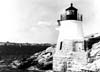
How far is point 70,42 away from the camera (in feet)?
96.1

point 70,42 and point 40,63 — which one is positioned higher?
point 70,42

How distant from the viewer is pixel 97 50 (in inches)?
1081

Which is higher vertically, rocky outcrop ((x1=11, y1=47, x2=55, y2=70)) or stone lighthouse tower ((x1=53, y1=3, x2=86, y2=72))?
stone lighthouse tower ((x1=53, y1=3, x2=86, y2=72))

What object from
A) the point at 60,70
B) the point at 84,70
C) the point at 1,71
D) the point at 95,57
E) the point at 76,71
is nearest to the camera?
the point at 84,70

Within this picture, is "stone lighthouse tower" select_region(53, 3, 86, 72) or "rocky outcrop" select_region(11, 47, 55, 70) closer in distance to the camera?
"stone lighthouse tower" select_region(53, 3, 86, 72)

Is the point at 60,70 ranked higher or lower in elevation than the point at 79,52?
lower

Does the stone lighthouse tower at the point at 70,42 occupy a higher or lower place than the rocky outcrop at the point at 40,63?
higher

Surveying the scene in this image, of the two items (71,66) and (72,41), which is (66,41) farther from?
(71,66)

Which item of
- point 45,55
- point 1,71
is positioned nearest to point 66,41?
point 45,55

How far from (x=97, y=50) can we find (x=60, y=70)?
197 inches

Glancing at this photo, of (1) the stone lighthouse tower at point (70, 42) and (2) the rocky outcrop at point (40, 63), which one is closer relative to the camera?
(1) the stone lighthouse tower at point (70, 42)

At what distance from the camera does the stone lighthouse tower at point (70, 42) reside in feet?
94.3

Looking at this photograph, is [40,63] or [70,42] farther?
[40,63]

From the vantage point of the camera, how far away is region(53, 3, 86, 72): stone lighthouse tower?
2873 centimetres
